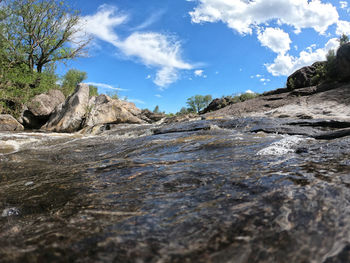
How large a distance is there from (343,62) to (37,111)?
1938 cm

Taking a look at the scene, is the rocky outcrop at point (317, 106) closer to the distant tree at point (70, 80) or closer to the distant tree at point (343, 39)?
the distant tree at point (343, 39)

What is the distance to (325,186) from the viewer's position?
1.63 meters

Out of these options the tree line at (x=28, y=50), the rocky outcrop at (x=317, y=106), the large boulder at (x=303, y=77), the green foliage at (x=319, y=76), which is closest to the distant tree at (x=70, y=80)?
the tree line at (x=28, y=50)

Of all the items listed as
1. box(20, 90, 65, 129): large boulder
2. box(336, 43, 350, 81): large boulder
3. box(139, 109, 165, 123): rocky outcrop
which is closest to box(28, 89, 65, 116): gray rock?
box(20, 90, 65, 129): large boulder

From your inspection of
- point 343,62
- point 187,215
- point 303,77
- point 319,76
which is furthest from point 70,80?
point 187,215

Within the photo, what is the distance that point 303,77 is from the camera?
52.4 ft

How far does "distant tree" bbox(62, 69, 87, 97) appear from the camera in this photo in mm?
20628

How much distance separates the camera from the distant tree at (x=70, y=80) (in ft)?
67.7

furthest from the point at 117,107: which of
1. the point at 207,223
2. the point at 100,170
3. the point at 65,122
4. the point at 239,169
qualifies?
the point at 207,223

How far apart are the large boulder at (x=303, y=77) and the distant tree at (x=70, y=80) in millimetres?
19861

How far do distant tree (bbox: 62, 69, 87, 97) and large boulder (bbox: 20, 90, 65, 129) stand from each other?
5.26m

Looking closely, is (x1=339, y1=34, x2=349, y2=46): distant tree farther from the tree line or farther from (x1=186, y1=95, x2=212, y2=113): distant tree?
(x1=186, y1=95, x2=212, y2=113): distant tree

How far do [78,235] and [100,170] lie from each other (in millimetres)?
1729

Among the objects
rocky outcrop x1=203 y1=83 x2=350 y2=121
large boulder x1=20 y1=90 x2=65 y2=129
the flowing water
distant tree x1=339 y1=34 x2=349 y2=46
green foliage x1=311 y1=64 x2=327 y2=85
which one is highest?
distant tree x1=339 y1=34 x2=349 y2=46
